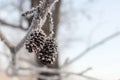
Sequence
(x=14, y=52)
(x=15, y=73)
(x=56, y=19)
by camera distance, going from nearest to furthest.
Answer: (x=14, y=52), (x=15, y=73), (x=56, y=19)

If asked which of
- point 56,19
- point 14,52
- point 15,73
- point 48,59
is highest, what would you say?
point 56,19

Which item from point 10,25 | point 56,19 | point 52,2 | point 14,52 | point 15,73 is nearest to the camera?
point 52,2

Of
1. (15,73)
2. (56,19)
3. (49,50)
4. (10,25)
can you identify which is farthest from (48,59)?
(10,25)

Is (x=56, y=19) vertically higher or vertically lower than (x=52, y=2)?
higher

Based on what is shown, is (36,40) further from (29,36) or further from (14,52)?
(14,52)
